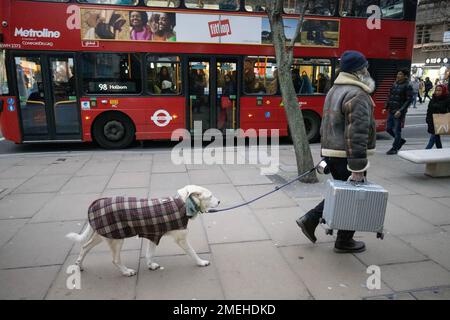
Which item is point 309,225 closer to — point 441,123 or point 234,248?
A: point 234,248

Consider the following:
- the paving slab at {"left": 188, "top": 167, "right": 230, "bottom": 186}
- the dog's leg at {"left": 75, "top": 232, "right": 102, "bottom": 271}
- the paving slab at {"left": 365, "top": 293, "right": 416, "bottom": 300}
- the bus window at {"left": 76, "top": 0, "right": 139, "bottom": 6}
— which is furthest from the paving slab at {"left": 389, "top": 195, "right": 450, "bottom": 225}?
the bus window at {"left": 76, "top": 0, "right": 139, "bottom": 6}

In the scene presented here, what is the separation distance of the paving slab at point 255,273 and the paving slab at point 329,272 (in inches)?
3.9

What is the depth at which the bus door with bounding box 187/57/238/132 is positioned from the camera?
9430mm

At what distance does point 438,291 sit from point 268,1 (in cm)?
505

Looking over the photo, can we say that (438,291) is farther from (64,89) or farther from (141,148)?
(64,89)

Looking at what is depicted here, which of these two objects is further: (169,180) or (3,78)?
(3,78)

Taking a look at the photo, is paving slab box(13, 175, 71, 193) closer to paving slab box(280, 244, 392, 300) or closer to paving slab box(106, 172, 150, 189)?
paving slab box(106, 172, 150, 189)

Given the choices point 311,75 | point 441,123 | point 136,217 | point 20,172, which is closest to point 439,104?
point 441,123

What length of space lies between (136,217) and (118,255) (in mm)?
440

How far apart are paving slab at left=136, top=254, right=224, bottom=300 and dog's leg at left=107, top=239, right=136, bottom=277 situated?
11 centimetres

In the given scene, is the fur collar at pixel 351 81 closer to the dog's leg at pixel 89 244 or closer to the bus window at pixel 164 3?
the dog's leg at pixel 89 244

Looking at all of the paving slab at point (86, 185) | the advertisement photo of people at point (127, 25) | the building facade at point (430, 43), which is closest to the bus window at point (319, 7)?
the advertisement photo of people at point (127, 25)

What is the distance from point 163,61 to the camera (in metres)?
9.13

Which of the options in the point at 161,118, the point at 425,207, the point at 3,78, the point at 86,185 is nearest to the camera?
the point at 425,207
